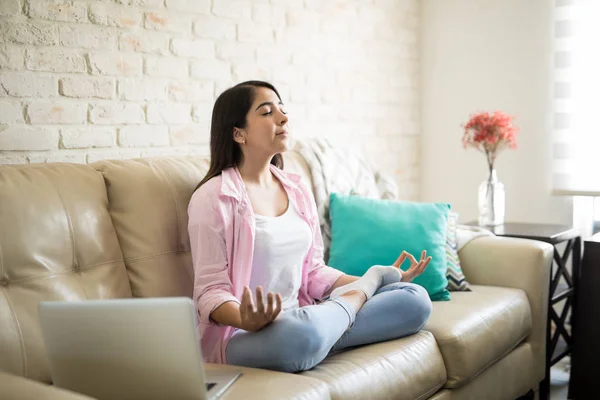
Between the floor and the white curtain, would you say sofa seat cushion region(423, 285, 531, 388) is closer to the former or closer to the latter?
the floor

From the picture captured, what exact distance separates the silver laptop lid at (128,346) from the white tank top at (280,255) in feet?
2.24

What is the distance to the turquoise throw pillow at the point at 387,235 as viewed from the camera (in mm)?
2574

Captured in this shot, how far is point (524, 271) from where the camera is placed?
8.81ft

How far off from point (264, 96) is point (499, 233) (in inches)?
51.3

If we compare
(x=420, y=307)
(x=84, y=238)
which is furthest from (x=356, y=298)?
(x=84, y=238)

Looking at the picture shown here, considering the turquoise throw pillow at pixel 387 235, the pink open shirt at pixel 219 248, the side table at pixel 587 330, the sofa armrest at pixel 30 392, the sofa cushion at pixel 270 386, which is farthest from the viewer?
the side table at pixel 587 330

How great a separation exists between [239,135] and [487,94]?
6.68 ft

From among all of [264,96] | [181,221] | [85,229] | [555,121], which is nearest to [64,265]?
[85,229]

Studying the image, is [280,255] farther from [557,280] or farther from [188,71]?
[557,280]

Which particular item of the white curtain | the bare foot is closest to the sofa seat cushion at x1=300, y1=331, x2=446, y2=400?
the bare foot

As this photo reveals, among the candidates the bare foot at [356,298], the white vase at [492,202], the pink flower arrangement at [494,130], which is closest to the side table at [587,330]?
the white vase at [492,202]

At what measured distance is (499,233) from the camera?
3076mm

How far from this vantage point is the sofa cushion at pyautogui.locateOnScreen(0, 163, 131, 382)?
5.64 ft

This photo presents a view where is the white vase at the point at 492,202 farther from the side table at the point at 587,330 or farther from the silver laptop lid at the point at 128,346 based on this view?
the silver laptop lid at the point at 128,346
